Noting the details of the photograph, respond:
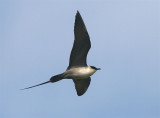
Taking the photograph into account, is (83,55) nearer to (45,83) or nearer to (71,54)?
(71,54)

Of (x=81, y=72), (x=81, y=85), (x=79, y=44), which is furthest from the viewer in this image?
(x=81, y=85)

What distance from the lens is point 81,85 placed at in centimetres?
1878

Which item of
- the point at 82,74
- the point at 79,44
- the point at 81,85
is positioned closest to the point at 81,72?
the point at 82,74

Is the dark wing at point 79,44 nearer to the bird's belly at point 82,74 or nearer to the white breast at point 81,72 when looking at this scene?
the white breast at point 81,72

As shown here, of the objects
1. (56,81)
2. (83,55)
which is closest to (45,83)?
(56,81)

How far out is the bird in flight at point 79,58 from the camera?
1700 centimetres

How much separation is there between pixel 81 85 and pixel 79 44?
2.10 meters

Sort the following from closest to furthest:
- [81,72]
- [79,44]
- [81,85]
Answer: [79,44], [81,72], [81,85]

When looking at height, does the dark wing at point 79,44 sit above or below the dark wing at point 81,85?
above

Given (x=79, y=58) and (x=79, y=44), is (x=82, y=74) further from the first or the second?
(x=79, y=44)

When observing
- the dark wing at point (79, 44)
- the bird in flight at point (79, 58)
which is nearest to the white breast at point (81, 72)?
the bird in flight at point (79, 58)

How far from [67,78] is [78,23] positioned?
1.95 meters

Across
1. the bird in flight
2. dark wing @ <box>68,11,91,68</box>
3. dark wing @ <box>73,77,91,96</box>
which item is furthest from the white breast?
dark wing @ <box>73,77,91,96</box>

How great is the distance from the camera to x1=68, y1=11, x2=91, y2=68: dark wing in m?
16.9
